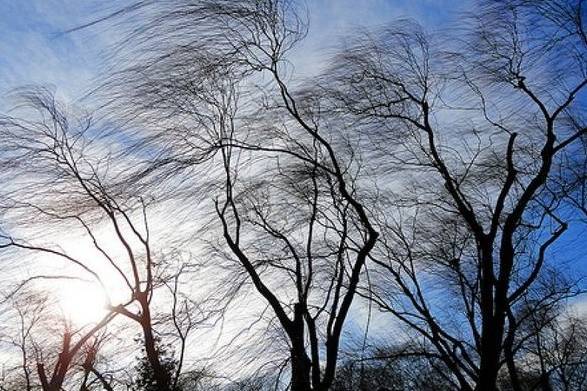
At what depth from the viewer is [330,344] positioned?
609 cm

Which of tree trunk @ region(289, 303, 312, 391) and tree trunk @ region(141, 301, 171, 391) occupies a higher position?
tree trunk @ region(141, 301, 171, 391)

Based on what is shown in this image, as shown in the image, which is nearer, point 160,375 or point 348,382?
point 160,375

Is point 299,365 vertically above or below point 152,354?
below

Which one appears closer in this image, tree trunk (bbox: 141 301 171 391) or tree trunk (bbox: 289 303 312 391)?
tree trunk (bbox: 289 303 312 391)

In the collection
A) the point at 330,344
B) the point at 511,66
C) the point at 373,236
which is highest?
the point at 511,66

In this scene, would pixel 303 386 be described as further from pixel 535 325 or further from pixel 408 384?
pixel 408 384

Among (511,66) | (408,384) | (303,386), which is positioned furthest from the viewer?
(408,384)

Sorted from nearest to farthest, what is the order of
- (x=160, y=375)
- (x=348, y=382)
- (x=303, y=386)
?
(x=303, y=386) < (x=160, y=375) < (x=348, y=382)

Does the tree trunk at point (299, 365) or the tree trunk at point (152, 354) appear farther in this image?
the tree trunk at point (152, 354)

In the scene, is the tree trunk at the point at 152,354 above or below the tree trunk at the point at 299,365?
above

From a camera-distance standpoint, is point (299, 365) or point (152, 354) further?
point (152, 354)

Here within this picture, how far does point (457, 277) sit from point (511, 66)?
13.3 ft

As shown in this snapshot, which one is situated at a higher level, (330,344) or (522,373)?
(522,373)

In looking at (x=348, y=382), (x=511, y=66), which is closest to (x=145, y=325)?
(x=348, y=382)
